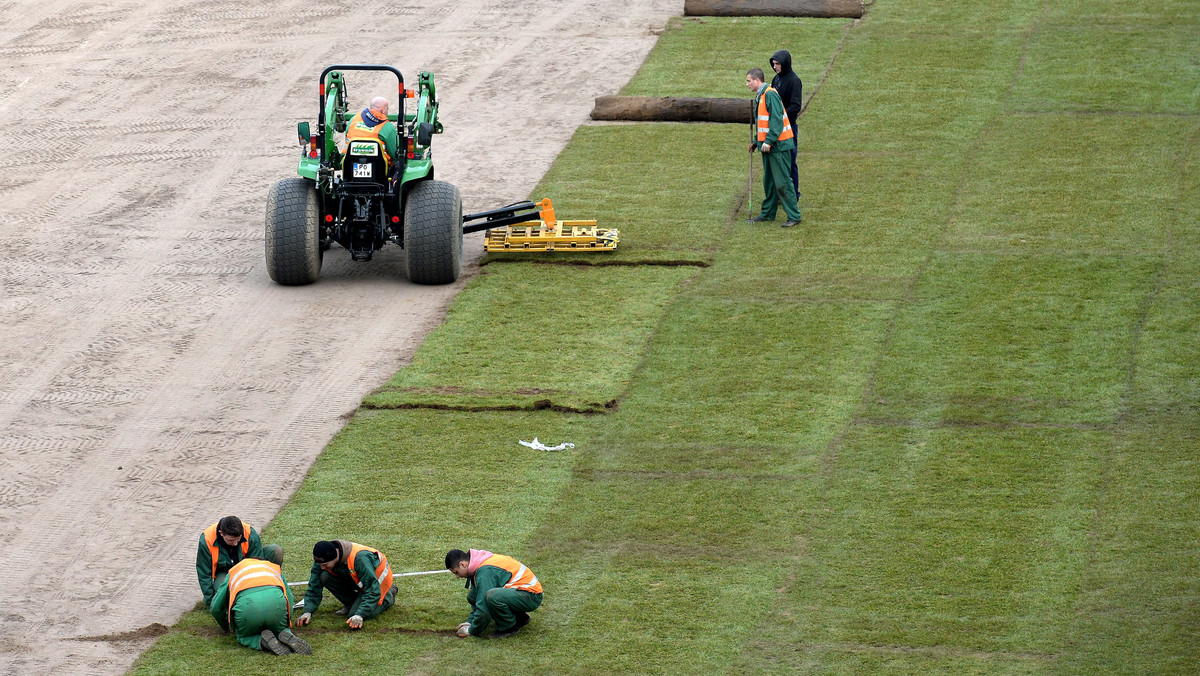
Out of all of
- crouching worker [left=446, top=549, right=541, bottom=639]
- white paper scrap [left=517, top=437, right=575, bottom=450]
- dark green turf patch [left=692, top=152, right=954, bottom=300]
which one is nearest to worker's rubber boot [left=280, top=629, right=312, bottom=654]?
crouching worker [left=446, top=549, right=541, bottom=639]

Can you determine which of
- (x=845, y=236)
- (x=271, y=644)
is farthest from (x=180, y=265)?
(x=271, y=644)

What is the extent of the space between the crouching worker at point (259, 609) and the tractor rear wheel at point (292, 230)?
757 centimetres

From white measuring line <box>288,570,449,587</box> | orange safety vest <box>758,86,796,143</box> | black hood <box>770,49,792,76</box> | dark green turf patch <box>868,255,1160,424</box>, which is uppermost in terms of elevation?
black hood <box>770,49,792,76</box>

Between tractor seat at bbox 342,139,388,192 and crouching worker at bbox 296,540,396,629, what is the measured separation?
7491 millimetres

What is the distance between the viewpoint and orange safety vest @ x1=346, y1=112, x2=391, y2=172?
18.4 m

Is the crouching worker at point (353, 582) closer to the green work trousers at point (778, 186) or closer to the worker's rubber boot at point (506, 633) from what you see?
the worker's rubber boot at point (506, 633)

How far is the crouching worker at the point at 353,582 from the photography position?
11.6m

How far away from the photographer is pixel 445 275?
19078 mm

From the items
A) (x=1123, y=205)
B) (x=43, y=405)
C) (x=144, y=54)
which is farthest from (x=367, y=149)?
(x=144, y=54)

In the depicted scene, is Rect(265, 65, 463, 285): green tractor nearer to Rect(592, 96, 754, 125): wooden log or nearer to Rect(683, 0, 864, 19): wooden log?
Rect(592, 96, 754, 125): wooden log

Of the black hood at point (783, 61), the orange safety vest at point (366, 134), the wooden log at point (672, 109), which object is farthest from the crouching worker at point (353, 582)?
the wooden log at point (672, 109)

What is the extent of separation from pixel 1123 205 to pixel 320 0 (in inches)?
725

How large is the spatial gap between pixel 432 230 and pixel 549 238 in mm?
2089

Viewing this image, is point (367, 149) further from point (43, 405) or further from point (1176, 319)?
point (1176, 319)
